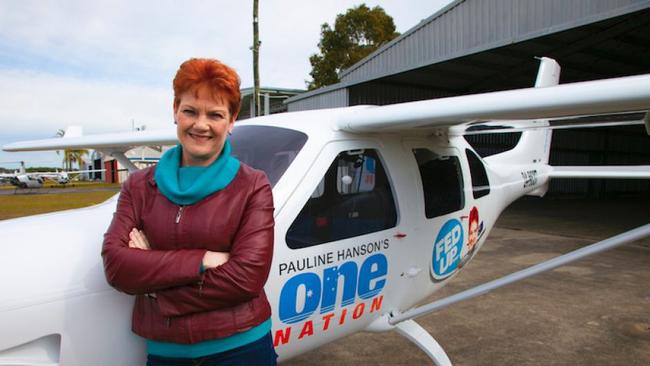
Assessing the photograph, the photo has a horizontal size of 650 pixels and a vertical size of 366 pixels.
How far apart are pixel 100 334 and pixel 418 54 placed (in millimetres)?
12527

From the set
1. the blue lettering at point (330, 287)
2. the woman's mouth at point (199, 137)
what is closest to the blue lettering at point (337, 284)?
the blue lettering at point (330, 287)

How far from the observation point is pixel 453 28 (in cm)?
1160

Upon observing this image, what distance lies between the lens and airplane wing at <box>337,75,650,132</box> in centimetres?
188

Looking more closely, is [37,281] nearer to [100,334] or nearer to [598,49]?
[100,334]

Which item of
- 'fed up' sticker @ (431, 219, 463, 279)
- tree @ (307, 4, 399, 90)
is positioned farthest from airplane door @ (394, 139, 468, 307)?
tree @ (307, 4, 399, 90)

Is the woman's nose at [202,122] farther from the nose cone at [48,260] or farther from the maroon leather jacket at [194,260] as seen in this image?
the nose cone at [48,260]

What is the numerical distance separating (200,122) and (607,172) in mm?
4053

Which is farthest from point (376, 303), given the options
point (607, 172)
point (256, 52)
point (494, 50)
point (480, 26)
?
point (256, 52)

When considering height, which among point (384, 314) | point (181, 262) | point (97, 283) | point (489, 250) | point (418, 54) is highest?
point (418, 54)

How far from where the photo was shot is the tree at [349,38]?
30.6m

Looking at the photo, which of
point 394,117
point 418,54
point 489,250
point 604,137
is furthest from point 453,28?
point 604,137

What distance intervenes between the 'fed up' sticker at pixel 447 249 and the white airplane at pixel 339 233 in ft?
0.05

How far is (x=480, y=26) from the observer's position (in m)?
10.8

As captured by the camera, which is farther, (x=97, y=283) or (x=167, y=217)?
(x=97, y=283)
